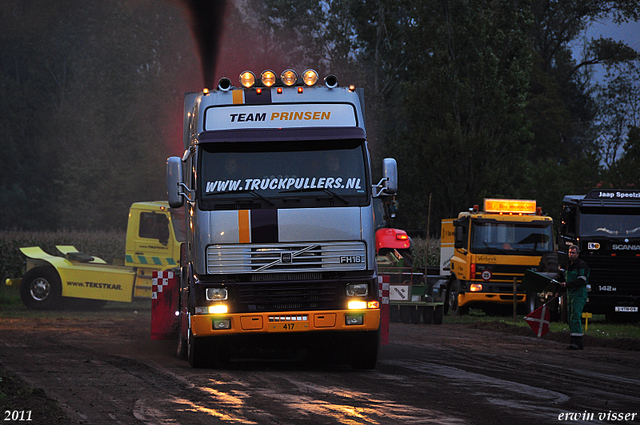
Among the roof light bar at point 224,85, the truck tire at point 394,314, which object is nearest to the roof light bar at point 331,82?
the roof light bar at point 224,85

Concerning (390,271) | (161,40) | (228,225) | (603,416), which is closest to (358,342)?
(228,225)

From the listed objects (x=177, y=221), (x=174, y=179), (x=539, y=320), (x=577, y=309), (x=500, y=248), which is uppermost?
(x=174, y=179)

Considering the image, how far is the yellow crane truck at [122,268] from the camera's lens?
25672mm

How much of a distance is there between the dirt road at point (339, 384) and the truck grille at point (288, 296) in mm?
888

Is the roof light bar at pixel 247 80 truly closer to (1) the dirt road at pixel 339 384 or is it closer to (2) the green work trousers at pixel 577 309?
(1) the dirt road at pixel 339 384

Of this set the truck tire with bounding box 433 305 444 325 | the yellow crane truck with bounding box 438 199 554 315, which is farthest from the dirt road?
the yellow crane truck with bounding box 438 199 554 315

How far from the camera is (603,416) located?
8.80 meters

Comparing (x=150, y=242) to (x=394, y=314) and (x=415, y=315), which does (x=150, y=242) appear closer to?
(x=394, y=314)

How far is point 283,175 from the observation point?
11.9 metres

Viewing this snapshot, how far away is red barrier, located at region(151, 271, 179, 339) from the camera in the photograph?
635 inches

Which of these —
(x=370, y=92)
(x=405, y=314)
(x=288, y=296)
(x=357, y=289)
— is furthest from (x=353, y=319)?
(x=370, y=92)

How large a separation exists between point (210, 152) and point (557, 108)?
50032 mm

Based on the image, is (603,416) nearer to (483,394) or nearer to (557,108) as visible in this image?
(483,394)

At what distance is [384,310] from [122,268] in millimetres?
13223
